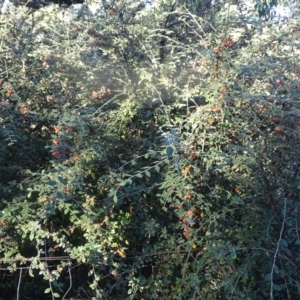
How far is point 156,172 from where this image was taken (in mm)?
3018

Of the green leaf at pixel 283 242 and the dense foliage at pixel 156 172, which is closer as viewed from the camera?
the green leaf at pixel 283 242

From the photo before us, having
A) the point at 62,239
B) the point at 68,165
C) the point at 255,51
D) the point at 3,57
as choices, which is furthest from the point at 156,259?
the point at 3,57

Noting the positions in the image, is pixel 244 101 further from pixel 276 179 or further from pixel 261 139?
pixel 276 179

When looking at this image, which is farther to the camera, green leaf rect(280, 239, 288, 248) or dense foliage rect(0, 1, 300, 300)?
dense foliage rect(0, 1, 300, 300)

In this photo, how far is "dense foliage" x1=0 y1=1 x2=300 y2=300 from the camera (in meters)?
2.72

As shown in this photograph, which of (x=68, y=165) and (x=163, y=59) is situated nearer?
(x=68, y=165)

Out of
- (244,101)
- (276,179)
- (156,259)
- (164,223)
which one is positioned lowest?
(156,259)

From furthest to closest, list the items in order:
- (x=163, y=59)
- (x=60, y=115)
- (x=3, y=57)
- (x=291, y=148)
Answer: (x=163, y=59), (x=3, y=57), (x=60, y=115), (x=291, y=148)

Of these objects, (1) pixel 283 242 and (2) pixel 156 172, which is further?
(2) pixel 156 172

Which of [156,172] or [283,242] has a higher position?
[156,172]

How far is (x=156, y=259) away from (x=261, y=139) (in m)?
0.98

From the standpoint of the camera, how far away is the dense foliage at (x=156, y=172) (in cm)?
272

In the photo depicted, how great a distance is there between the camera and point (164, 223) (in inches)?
121

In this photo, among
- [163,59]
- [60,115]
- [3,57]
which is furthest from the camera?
[163,59]
